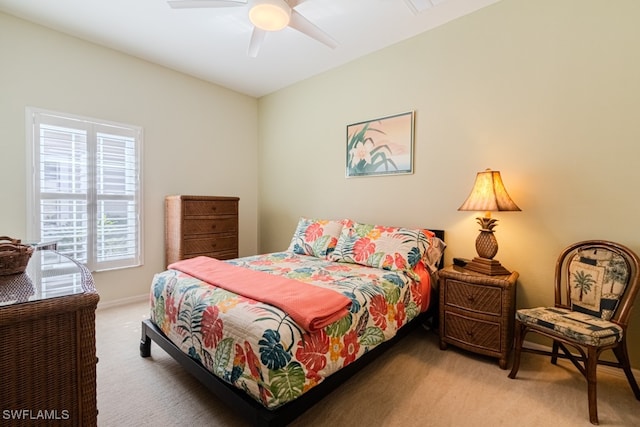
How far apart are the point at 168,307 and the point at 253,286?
632mm

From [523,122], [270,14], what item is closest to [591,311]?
[523,122]

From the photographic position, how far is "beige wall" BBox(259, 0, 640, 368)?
200cm

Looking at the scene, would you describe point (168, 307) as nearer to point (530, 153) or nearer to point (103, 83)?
point (103, 83)

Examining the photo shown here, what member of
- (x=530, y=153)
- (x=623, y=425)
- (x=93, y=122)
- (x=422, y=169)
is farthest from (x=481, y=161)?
(x=93, y=122)

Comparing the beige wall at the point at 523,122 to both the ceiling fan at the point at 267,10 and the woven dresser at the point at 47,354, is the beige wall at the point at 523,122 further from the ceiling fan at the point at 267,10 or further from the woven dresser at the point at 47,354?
the woven dresser at the point at 47,354

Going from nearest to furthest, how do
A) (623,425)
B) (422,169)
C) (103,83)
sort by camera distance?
1. (623,425)
2. (422,169)
3. (103,83)

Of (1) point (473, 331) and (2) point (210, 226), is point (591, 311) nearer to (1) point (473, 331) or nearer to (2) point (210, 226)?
(1) point (473, 331)

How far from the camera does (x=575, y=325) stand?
5.56 ft

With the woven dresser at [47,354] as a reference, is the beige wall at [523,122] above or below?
above

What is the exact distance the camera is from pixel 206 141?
13.3 ft

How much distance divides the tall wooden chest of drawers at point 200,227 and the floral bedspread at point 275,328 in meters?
1.30

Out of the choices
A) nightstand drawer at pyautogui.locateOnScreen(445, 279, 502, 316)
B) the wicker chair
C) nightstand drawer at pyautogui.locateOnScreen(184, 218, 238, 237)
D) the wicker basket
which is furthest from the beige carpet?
nightstand drawer at pyautogui.locateOnScreen(184, 218, 238, 237)

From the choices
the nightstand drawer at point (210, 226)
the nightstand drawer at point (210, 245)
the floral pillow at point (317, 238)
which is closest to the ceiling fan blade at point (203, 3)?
the floral pillow at point (317, 238)

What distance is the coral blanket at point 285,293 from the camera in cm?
145
